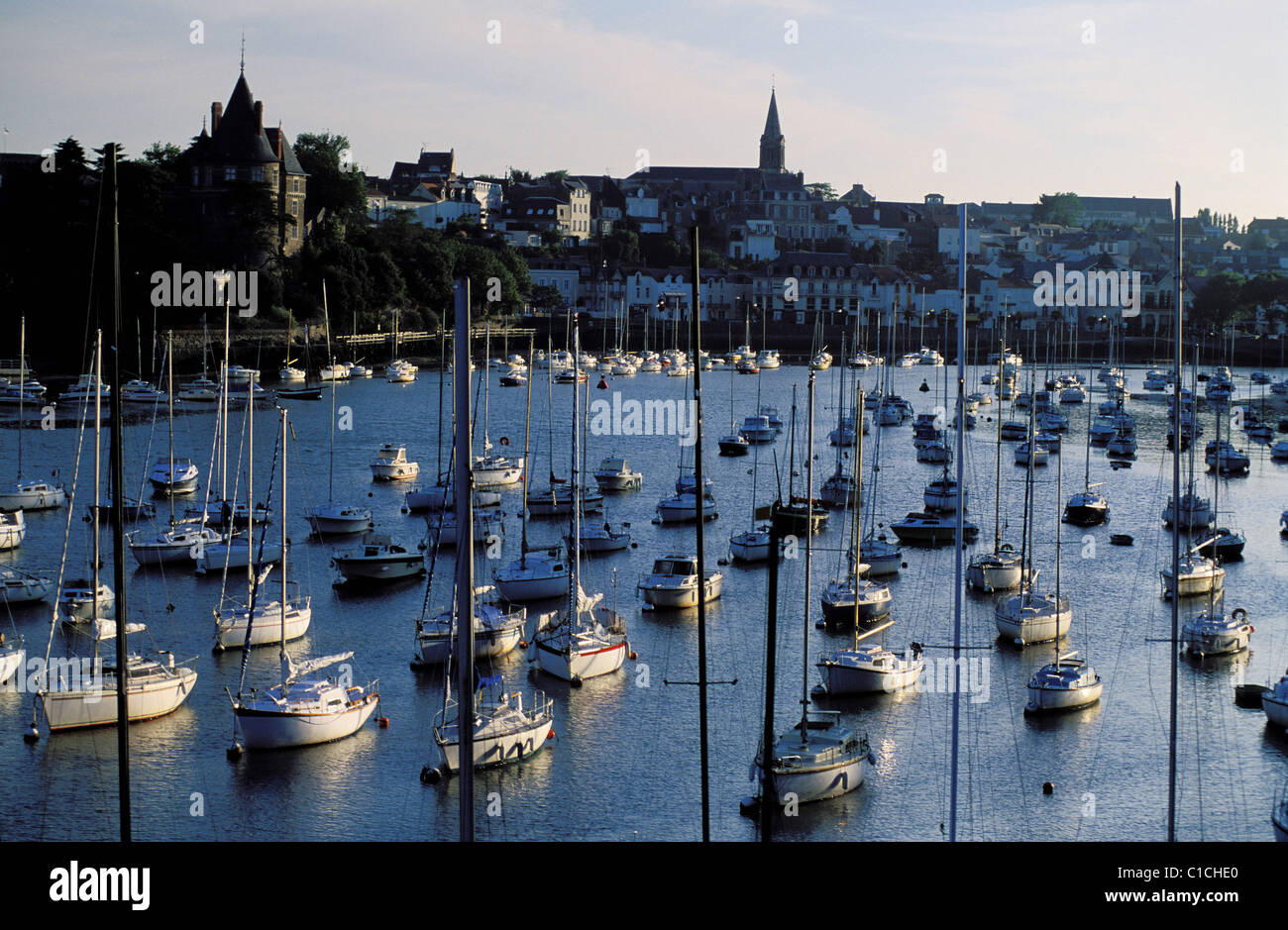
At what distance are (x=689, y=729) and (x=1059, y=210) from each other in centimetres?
8492

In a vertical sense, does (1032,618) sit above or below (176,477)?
below

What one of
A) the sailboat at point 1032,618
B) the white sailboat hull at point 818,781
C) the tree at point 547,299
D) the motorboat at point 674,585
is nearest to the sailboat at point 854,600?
the sailboat at point 1032,618

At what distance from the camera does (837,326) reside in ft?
192

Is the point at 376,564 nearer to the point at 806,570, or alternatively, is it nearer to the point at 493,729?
the point at 493,729

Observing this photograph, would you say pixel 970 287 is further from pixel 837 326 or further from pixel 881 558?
pixel 881 558

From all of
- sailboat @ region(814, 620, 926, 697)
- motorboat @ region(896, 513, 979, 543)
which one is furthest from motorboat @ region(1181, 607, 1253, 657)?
motorboat @ region(896, 513, 979, 543)

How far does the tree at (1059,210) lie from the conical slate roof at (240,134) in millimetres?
54895

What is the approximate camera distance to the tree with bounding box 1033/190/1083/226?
293 ft

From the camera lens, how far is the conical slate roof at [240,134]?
4391cm

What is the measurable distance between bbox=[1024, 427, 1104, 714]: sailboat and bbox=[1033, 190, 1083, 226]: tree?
79.4m

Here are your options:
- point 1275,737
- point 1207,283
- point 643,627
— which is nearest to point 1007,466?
point 643,627

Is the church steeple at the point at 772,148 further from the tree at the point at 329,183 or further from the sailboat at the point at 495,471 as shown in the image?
the sailboat at the point at 495,471

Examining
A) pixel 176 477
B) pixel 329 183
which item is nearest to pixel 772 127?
pixel 329 183

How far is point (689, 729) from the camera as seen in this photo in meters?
10.9
